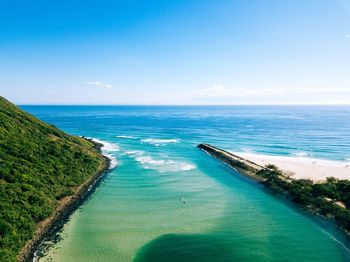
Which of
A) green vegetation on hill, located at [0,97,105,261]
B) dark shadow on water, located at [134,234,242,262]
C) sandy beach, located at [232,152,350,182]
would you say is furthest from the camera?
sandy beach, located at [232,152,350,182]

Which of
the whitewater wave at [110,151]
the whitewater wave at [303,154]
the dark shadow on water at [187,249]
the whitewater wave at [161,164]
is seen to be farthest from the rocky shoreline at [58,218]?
the whitewater wave at [303,154]

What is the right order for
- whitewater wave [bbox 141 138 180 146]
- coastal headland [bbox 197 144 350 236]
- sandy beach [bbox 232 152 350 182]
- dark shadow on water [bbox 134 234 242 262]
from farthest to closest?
whitewater wave [bbox 141 138 180 146] → sandy beach [bbox 232 152 350 182] → coastal headland [bbox 197 144 350 236] → dark shadow on water [bbox 134 234 242 262]

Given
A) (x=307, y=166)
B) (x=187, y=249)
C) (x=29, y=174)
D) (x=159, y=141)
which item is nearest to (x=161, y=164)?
(x=29, y=174)

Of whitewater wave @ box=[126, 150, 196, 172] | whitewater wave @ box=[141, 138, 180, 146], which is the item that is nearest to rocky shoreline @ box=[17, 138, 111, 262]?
whitewater wave @ box=[126, 150, 196, 172]

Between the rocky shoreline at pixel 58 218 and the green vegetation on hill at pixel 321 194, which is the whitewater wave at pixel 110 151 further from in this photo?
the green vegetation on hill at pixel 321 194

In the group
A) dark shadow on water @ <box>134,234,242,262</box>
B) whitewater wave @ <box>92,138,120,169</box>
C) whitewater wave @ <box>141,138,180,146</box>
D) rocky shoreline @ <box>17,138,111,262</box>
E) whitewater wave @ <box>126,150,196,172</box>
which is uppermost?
whitewater wave @ <box>141,138,180,146</box>

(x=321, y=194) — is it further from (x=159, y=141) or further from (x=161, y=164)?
(x=159, y=141)

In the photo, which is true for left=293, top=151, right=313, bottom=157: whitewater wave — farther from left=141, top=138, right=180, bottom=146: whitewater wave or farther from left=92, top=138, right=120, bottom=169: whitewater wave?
left=92, top=138, right=120, bottom=169: whitewater wave

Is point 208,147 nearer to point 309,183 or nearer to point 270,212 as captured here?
point 309,183
